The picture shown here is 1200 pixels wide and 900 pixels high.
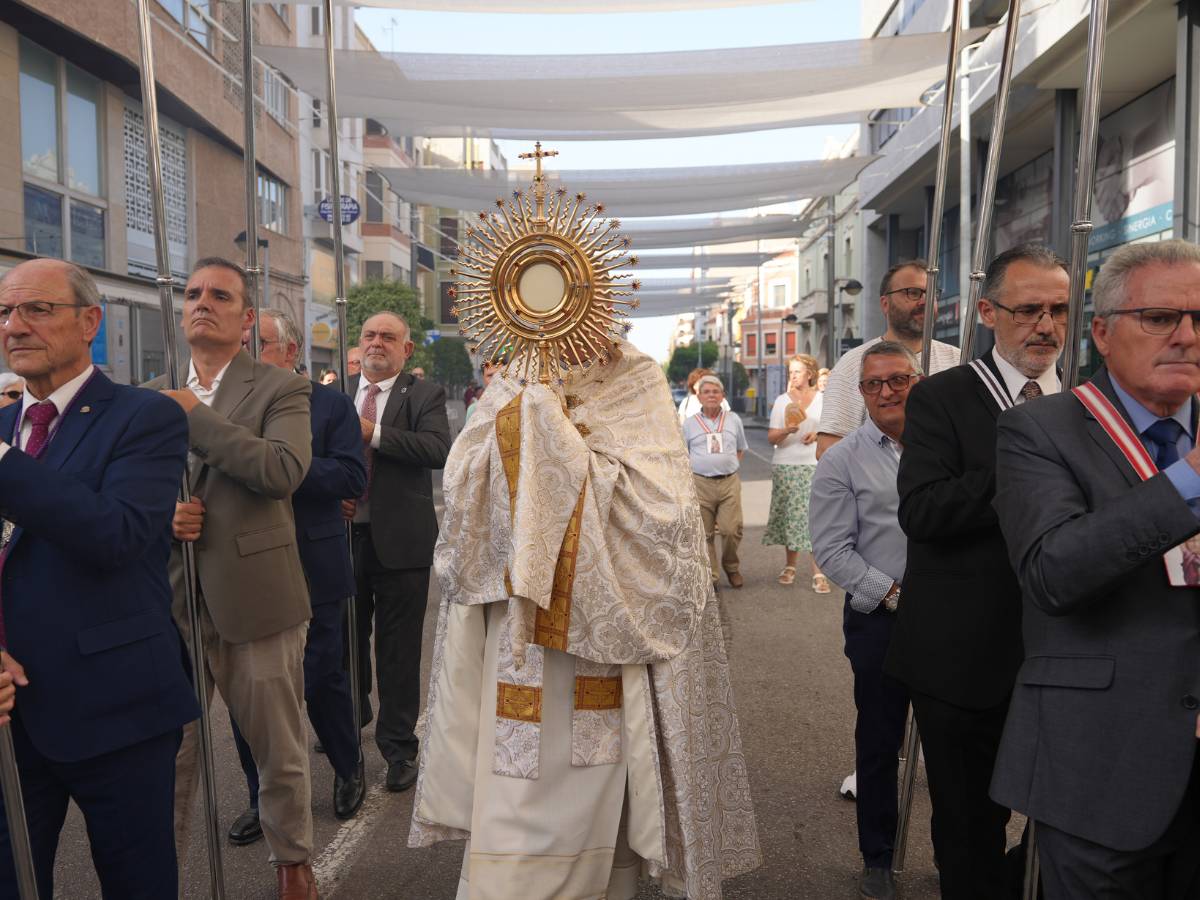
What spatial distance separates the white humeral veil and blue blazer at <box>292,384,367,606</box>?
3.75 ft

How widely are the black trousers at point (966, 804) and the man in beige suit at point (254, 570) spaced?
6.68ft

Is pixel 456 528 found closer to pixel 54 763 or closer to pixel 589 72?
pixel 54 763

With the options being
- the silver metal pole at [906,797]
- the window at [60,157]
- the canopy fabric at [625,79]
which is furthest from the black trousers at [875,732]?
the window at [60,157]

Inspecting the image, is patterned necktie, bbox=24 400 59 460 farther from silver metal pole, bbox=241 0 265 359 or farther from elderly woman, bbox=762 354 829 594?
elderly woman, bbox=762 354 829 594

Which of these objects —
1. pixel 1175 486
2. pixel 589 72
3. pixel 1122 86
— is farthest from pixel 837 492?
pixel 1122 86

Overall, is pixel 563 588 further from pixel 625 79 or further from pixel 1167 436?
pixel 625 79

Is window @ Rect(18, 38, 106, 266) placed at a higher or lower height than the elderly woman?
higher

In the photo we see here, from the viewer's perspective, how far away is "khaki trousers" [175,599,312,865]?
11.8 ft

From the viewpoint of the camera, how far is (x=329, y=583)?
170 inches

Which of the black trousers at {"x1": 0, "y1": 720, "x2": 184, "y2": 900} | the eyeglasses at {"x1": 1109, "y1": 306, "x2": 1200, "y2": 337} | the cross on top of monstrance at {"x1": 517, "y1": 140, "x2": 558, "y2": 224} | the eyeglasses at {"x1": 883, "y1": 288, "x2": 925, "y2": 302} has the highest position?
the cross on top of monstrance at {"x1": 517, "y1": 140, "x2": 558, "y2": 224}

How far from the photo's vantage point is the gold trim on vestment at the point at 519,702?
308cm

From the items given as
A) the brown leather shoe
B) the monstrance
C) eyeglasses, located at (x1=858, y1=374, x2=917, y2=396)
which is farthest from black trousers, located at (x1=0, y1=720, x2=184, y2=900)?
eyeglasses, located at (x1=858, y1=374, x2=917, y2=396)

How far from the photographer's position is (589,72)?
307 inches

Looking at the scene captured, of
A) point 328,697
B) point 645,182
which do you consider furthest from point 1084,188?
point 645,182
